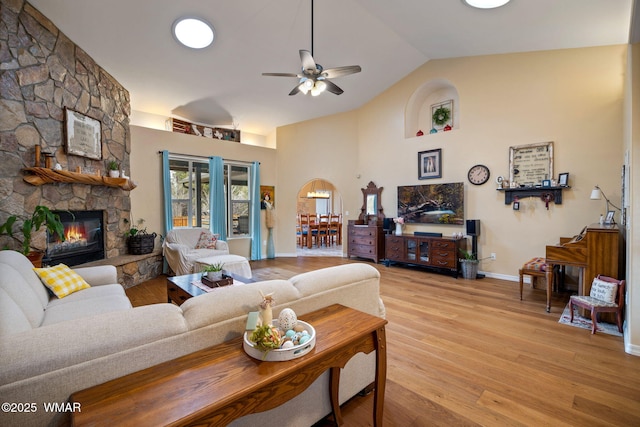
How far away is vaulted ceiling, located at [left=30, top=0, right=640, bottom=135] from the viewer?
11.1 feet

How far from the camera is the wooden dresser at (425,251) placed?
4.99 meters

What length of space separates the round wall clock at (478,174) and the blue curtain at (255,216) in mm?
4570

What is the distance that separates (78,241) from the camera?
401cm

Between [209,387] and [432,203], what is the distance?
5352 mm

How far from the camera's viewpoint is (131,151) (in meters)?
5.21

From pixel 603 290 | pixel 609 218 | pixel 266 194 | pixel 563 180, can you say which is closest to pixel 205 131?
pixel 266 194

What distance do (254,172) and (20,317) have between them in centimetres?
540

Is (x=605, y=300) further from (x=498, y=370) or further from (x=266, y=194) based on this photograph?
(x=266, y=194)

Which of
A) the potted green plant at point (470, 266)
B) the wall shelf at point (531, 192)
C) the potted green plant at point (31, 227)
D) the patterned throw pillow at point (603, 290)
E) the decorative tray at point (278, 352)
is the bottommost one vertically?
the potted green plant at point (470, 266)

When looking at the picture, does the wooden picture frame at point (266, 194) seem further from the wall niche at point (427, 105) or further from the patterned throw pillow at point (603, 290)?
the patterned throw pillow at point (603, 290)

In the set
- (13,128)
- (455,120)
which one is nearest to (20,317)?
(13,128)

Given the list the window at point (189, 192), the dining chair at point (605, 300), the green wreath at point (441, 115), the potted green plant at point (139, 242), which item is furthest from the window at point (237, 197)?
the dining chair at point (605, 300)

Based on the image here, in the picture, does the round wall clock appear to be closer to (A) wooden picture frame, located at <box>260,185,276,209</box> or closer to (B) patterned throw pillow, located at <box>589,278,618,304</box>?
(B) patterned throw pillow, located at <box>589,278,618,304</box>

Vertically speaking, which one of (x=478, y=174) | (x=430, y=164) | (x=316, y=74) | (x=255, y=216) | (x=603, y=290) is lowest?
(x=603, y=290)
